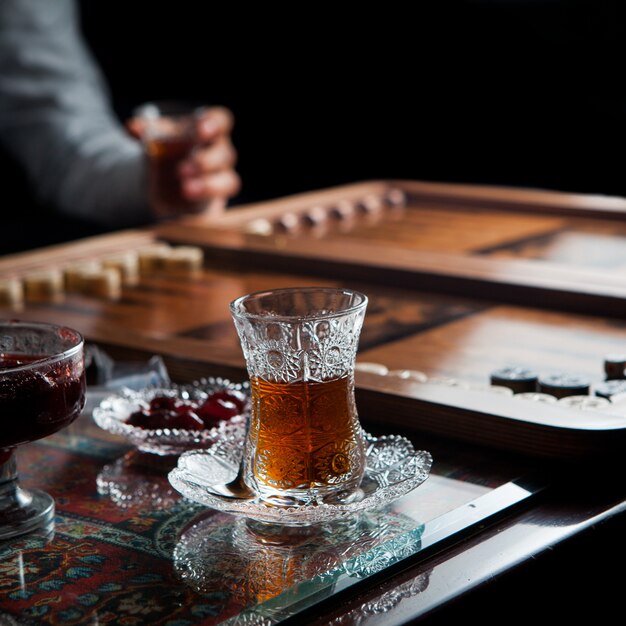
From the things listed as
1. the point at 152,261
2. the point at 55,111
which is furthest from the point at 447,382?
the point at 55,111

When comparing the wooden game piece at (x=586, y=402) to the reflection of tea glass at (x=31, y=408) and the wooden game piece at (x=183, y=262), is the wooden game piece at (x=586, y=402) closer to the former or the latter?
the reflection of tea glass at (x=31, y=408)

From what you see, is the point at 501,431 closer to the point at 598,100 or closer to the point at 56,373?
the point at 56,373

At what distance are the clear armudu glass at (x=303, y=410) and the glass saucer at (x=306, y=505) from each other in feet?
0.06

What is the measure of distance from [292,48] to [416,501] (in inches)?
138

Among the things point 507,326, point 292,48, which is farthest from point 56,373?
point 292,48

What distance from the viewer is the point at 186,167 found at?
7.49 feet

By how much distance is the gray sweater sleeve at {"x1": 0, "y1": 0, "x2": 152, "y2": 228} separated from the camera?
323cm

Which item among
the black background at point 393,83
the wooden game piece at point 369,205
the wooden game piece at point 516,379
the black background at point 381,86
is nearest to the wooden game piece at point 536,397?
the wooden game piece at point 516,379

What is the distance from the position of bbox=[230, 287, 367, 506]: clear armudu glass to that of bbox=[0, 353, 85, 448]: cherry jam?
14 centimetres

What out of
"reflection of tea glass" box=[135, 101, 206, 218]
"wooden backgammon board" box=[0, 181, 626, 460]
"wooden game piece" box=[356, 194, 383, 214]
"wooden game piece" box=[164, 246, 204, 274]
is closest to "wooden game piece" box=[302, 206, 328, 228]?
"wooden backgammon board" box=[0, 181, 626, 460]

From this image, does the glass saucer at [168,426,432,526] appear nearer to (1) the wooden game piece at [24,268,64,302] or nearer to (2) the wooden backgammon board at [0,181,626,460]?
(2) the wooden backgammon board at [0,181,626,460]

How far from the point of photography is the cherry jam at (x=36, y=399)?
2.64 feet

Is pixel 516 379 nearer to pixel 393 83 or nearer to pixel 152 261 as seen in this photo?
pixel 152 261

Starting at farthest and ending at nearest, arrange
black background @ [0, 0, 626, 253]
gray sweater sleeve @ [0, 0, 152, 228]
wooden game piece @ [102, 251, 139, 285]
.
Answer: black background @ [0, 0, 626, 253] < gray sweater sleeve @ [0, 0, 152, 228] < wooden game piece @ [102, 251, 139, 285]
